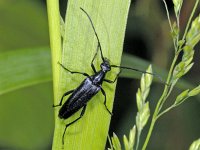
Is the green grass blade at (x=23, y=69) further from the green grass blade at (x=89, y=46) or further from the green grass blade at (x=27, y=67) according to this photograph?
the green grass blade at (x=89, y=46)

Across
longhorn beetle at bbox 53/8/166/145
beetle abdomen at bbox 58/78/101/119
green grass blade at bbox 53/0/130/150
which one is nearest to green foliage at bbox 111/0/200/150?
green grass blade at bbox 53/0/130/150

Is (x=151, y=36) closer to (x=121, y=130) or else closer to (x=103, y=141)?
(x=121, y=130)

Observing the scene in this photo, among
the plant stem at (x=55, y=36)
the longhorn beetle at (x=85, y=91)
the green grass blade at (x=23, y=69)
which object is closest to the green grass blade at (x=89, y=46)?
the plant stem at (x=55, y=36)

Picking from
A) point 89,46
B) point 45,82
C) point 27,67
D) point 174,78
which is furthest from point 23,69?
point 45,82

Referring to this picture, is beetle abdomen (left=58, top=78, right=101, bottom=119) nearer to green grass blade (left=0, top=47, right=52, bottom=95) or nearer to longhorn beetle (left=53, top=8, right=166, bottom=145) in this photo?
longhorn beetle (left=53, top=8, right=166, bottom=145)

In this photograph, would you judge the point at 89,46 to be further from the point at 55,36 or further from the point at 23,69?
the point at 23,69
